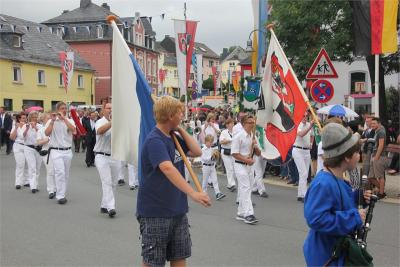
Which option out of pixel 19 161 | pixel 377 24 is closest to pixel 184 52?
pixel 19 161

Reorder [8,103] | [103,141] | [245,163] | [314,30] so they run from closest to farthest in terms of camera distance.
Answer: [245,163], [103,141], [314,30], [8,103]

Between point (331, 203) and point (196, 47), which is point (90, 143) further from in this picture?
point (196, 47)

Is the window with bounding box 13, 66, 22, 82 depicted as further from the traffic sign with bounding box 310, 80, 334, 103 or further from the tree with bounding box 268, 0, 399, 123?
the traffic sign with bounding box 310, 80, 334, 103

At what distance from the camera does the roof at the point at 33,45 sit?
139 feet

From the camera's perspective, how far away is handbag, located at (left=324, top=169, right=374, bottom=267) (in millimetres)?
3271

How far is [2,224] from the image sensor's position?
8.47 m

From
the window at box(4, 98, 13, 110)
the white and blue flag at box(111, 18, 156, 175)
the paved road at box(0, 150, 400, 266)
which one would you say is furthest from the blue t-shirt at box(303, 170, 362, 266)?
the window at box(4, 98, 13, 110)

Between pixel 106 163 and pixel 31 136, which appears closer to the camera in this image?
pixel 106 163

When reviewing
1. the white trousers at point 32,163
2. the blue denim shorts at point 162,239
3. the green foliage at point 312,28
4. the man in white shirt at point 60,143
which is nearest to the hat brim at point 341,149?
the blue denim shorts at point 162,239

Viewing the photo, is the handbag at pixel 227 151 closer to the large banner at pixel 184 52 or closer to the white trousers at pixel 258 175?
the white trousers at pixel 258 175

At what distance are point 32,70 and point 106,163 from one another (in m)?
37.8

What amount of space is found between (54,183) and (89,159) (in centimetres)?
666

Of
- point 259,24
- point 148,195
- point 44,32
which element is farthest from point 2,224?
point 44,32

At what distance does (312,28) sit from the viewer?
73.1ft
